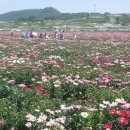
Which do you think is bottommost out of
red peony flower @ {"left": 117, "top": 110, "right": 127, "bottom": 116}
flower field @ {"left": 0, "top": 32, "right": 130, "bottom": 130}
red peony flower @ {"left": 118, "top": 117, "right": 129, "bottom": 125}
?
flower field @ {"left": 0, "top": 32, "right": 130, "bottom": 130}

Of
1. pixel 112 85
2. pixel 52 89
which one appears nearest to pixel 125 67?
pixel 112 85

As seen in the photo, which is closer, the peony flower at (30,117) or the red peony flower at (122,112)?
the red peony flower at (122,112)

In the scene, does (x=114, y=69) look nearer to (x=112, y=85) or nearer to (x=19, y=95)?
(x=112, y=85)

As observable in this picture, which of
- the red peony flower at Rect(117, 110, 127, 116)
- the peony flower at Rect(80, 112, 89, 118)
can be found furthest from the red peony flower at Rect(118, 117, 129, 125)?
the peony flower at Rect(80, 112, 89, 118)

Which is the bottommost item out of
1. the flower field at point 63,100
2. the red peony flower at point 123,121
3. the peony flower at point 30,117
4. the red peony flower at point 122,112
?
the flower field at point 63,100

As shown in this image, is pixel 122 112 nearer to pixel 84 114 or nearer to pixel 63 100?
pixel 84 114

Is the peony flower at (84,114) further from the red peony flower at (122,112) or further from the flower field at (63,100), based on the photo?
the red peony flower at (122,112)

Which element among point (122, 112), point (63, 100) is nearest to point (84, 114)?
point (122, 112)

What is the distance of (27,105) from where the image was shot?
10336 millimetres

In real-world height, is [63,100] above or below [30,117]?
below

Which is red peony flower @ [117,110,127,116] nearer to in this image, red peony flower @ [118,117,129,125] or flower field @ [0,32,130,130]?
flower field @ [0,32,130,130]

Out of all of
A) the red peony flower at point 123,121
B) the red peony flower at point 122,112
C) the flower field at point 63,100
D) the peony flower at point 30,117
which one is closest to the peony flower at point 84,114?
the flower field at point 63,100

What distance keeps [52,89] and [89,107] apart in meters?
3.59

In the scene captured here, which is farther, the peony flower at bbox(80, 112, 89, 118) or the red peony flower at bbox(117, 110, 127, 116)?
the peony flower at bbox(80, 112, 89, 118)
